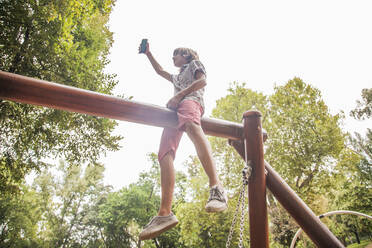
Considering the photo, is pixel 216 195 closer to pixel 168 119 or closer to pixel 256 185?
pixel 256 185

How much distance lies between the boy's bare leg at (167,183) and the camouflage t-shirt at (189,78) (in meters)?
0.61

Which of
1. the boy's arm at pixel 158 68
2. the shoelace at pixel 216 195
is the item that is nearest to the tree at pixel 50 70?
the boy's arm at pixel 158 68

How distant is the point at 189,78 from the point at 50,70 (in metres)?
6.80

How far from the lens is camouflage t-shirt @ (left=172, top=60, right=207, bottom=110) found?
2126 mm

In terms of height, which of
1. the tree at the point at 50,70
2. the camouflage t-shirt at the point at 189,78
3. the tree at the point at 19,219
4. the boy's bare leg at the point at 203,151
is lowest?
the tree at the point at 19,219

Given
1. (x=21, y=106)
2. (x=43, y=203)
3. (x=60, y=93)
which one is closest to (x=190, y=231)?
(x=21, y=106)

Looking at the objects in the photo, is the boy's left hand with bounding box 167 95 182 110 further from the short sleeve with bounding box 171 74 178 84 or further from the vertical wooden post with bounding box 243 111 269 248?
the vertical wooden post with bounding box 243 111 269 248

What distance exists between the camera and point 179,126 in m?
1.96

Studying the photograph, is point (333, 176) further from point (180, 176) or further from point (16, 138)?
point (16, 138)

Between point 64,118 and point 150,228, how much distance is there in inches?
293

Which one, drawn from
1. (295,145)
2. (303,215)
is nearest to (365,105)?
(295,145)

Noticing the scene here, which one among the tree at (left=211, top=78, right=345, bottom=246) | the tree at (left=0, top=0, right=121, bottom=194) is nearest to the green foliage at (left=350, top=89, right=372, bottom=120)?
the tree at (left=211, top=78, right=345, bottom=246)

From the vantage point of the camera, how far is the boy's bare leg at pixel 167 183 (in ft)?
6.13

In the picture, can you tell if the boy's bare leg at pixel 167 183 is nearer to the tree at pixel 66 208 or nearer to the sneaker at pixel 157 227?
the sneaker at pixel 157 227
